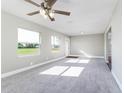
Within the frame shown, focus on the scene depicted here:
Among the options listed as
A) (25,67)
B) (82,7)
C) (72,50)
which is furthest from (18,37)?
(72,50)

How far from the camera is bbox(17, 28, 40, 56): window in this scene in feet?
14.9

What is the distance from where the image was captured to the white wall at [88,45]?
32.5 ft

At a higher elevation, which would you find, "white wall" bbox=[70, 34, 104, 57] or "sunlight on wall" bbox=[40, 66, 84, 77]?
"white wall" bbox=[70, 34, 104, 57]

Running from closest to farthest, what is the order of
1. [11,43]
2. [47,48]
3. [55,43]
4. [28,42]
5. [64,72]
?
1. [11,43]
2. [64,72]
3. [28,42]
4. [47,48]
5. [55,43]

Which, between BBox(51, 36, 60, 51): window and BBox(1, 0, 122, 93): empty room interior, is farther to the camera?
BBox(51, 36, 60, 51): window

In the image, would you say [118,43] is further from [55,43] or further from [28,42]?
[55,43]

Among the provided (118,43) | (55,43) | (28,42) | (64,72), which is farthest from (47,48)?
(118,43)

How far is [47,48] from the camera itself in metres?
6.56

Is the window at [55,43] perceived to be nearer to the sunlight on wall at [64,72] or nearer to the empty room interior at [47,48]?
the empty room interior at [47,48]

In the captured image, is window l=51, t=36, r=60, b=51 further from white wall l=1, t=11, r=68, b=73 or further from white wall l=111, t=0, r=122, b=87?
white wall l=111, t=0, r=122, b=87

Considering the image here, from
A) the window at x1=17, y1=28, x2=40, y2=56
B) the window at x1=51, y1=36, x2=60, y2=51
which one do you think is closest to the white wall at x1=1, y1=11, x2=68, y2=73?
the window at x1=17, y1=28, x2=40, y2=56

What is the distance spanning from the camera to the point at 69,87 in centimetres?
272

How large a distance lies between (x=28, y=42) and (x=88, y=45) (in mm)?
7048

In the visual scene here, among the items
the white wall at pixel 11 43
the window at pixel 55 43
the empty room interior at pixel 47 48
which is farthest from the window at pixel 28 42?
the window at pixel 55 43
